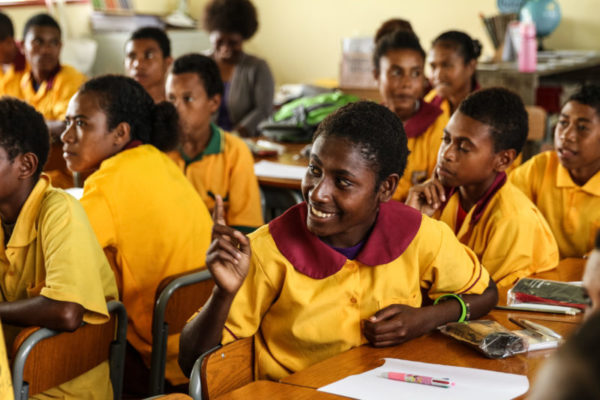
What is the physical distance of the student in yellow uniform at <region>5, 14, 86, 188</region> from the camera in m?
4.29

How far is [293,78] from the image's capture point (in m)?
7.36

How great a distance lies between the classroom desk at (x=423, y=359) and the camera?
1269mm

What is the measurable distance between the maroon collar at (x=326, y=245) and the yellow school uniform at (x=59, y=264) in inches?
18.1

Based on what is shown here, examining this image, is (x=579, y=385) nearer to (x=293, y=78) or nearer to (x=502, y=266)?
(x=502, y=266)

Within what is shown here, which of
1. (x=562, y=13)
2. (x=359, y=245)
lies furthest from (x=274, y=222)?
(x=562, y=13)

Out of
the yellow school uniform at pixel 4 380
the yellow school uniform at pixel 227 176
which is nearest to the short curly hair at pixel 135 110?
the yellow school uniform at pixel 227 176

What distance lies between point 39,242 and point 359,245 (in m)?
0.72

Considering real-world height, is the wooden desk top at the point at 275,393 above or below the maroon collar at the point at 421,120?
below

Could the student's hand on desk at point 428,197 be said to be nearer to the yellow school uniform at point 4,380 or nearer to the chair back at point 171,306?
the chair back at point 171,306

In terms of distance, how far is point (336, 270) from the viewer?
4.76 feet

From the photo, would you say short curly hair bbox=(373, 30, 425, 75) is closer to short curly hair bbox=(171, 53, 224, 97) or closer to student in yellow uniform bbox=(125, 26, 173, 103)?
short curly hair bbox=(171, 53, 224, 97)

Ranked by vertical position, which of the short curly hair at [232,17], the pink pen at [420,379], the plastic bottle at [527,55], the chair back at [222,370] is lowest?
the chair back at [222,370]

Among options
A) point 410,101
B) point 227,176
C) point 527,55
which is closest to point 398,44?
point 410,101

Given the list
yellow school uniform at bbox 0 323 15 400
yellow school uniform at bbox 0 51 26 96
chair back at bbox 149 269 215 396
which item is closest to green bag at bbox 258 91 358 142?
yellow school uniform at bbox 0 51 26 96
